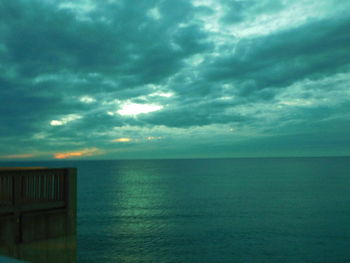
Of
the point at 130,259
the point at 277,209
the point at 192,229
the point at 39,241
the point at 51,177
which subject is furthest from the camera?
the point at 277,209

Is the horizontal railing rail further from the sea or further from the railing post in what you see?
the sea

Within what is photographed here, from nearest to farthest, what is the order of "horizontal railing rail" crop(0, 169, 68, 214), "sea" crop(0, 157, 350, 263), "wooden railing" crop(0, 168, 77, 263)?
1. "wooden railing" crop(0, 168, 77, 263)
2. "horizontal railing rail" crop(0, 169, 68, 214)
3. "sea" crop(0, 157, 350, 263)

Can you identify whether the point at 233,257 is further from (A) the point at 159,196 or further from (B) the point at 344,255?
(A) the point at 159,196

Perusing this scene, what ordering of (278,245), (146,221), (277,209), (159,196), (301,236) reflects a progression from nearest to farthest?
(278,245)
(301,236)
(146,221)
(277,209)
(159,196)

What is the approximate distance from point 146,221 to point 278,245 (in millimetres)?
19763

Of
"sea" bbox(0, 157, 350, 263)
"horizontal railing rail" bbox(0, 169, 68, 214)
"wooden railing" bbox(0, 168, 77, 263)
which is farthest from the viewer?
"sea" bbox(0, 157, 350, 263)

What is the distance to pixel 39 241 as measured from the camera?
355 inches

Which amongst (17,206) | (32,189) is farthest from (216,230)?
(17,206)

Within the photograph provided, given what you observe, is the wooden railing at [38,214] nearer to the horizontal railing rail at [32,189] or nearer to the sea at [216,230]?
the horizontal railing rail at [32,189]

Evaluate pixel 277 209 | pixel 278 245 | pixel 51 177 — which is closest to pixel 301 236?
pixel 278 245

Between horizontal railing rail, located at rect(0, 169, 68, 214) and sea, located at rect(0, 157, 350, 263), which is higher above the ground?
horizontal railing rail, located at rect(0, 169, 68, 214)

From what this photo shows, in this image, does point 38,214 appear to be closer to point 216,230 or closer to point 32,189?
point 32,189

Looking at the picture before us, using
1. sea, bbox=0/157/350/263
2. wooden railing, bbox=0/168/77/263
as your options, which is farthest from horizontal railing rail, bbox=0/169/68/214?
sea, bbox=0/157/350/263

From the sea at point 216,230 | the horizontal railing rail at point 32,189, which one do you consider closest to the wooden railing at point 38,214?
the horizontal railing rail at point 32,189
